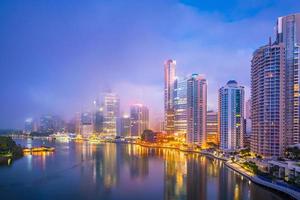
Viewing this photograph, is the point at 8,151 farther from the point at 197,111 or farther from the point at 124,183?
the point at 197,111

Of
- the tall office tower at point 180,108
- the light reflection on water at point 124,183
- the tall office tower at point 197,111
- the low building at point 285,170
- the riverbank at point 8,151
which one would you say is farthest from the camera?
the tall office tower at point 180,108

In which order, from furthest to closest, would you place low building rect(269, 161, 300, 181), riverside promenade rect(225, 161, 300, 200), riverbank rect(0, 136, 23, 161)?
riverbank rect(0, 136, 23, 161)
low building rect(269, 161, 300, 181)
riverside promenade rect(225, 161, 300, 200)

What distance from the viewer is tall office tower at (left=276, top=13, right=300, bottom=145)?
606 inches

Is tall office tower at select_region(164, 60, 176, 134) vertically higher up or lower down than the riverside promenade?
higher up

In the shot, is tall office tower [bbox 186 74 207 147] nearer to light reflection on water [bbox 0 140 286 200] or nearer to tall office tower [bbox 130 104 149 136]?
light reflection on water [bbox 0 140 286 200]

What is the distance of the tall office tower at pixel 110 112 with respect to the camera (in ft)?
175

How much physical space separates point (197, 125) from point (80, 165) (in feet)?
45.6

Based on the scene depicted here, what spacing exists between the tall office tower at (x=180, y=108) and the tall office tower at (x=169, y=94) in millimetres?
1520

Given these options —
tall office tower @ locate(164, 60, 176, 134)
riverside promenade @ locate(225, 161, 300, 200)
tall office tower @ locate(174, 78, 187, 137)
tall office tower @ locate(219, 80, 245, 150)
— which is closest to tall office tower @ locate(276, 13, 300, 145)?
riverside promenade @ locate(225, 161, 300, 200)

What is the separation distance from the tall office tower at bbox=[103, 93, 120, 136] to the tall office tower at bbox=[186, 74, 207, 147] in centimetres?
2487

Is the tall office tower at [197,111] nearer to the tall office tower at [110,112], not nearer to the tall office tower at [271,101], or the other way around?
the tall office tower at [271,101]

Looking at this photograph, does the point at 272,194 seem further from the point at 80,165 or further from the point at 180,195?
the point at 80,165

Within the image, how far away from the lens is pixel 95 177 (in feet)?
42.5

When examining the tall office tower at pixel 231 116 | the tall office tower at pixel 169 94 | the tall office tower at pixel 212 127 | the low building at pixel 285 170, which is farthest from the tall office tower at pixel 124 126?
the low building at pixel 285 170
